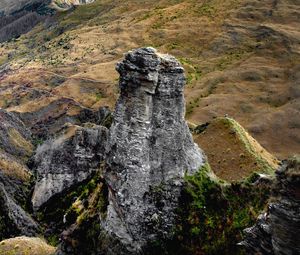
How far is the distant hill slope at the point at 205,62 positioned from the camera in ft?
335

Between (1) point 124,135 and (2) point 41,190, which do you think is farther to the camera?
(2) point 41,190

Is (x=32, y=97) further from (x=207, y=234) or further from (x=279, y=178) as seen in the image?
(x=279, y=178)

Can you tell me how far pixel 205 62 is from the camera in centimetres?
13488

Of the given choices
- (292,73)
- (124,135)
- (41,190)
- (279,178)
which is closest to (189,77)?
(292,73)

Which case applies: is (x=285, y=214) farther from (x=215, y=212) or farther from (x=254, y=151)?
(x=254, y=151)

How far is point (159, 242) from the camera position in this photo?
1168 inches

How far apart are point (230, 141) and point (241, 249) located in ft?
62.2

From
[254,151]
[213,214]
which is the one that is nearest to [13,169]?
[254,151]

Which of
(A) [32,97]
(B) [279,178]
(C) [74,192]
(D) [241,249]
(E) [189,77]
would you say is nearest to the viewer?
(B) [279,178]

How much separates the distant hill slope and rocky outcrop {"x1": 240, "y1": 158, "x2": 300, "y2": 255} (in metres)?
65.8

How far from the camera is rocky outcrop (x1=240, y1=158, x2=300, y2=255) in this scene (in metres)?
19.3

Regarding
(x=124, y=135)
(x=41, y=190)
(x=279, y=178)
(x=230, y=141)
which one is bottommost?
(x=41, y=190)

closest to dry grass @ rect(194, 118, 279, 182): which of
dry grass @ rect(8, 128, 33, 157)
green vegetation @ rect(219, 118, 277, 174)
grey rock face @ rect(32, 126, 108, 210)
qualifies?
green vegetation @ rect(219, 118, 277, 174)

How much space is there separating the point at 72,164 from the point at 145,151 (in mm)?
28016
